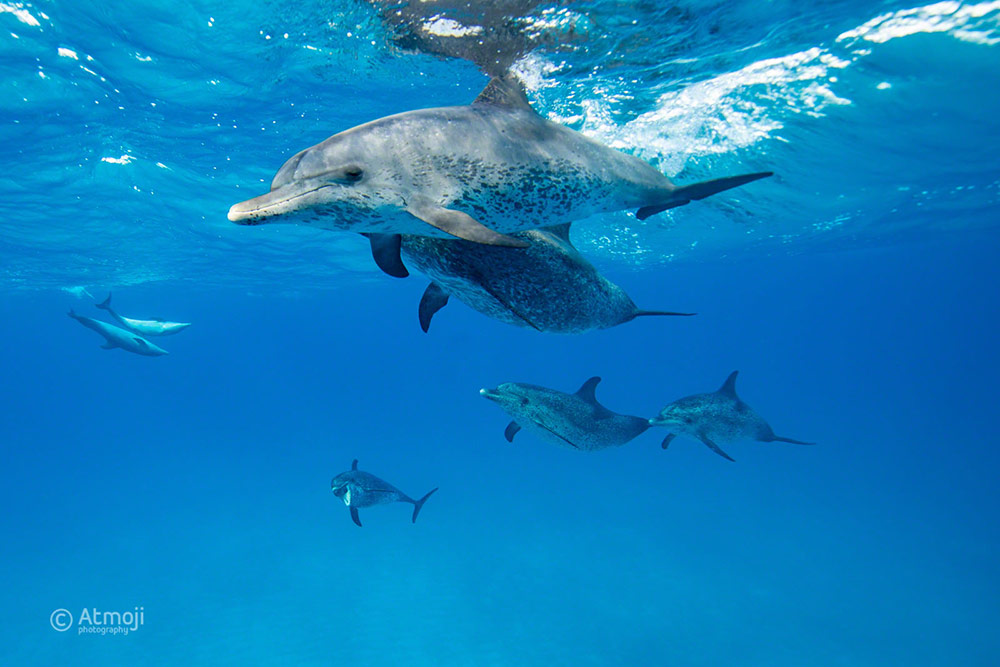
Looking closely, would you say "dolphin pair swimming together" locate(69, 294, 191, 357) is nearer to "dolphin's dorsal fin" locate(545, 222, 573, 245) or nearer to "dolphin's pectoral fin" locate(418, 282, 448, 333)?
"dolphin's pectoral fin" locate(418, 282, 448, 333)

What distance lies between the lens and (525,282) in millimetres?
3229

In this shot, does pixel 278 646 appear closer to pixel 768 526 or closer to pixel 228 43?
pixel 228 43

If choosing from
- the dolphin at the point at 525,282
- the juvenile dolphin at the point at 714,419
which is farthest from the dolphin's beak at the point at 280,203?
the juvenile dolphin at the point at 714,419

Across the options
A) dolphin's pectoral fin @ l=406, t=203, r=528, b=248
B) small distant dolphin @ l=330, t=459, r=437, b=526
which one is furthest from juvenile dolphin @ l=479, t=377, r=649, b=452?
small distant dolphin @ l=330, t=459, r=437, b=526

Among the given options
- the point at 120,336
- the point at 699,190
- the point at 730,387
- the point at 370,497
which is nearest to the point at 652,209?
the point at 699,190

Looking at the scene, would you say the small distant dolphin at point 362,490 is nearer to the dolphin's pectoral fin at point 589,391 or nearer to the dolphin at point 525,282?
the dolphin's pectoral fin at point 589,391

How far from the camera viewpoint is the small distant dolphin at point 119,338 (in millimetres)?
15008

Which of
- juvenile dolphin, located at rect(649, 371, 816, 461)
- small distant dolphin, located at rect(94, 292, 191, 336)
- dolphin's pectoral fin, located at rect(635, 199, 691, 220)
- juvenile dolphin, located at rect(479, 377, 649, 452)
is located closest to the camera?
dolphin's pectoral fin, located at rect(635, 199, 691, 220)

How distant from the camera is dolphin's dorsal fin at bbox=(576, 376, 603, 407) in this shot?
6.10 meters

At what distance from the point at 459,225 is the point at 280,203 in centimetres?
81

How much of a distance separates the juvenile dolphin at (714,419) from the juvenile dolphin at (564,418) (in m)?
1.08

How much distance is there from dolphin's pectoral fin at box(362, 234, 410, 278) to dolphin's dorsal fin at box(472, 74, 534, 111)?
1674 mm

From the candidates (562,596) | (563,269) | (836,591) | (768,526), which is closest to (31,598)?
(562,596)

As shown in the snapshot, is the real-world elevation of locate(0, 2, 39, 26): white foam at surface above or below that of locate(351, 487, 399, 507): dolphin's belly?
above
